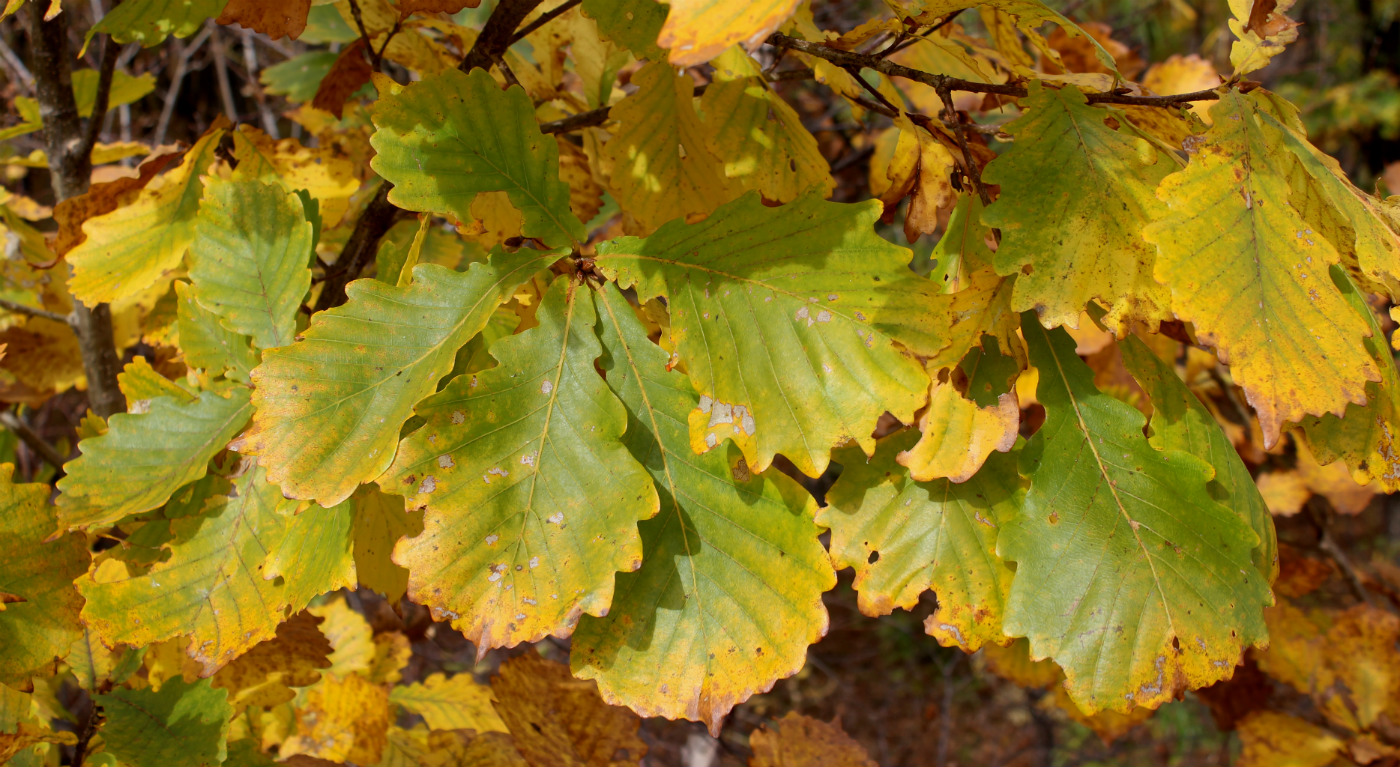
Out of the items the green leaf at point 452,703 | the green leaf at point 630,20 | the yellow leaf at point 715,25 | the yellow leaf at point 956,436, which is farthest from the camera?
the green leaf at point 452,703

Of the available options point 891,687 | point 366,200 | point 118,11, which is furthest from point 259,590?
point 891,687

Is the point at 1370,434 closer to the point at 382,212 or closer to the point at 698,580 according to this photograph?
the point at 698,580

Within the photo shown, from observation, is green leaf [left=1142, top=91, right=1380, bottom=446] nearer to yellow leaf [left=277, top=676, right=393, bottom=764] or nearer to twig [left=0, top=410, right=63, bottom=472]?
yellow leaf [left=277, top=676, right=393, bottom=764]

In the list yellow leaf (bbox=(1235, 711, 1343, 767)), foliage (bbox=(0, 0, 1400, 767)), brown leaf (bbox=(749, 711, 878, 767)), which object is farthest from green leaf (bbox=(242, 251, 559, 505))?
yellow leaf (bbox=(1235, 711, 1343, 767))

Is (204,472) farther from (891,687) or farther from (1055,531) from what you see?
(891,687)

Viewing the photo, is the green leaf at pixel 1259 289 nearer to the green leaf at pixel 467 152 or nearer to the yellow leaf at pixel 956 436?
the yellow leaf at pixel 956 436

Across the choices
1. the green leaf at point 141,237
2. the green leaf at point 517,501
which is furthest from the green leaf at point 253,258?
the green leaf at point 517,501

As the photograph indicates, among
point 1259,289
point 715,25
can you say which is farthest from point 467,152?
point 1259,289
